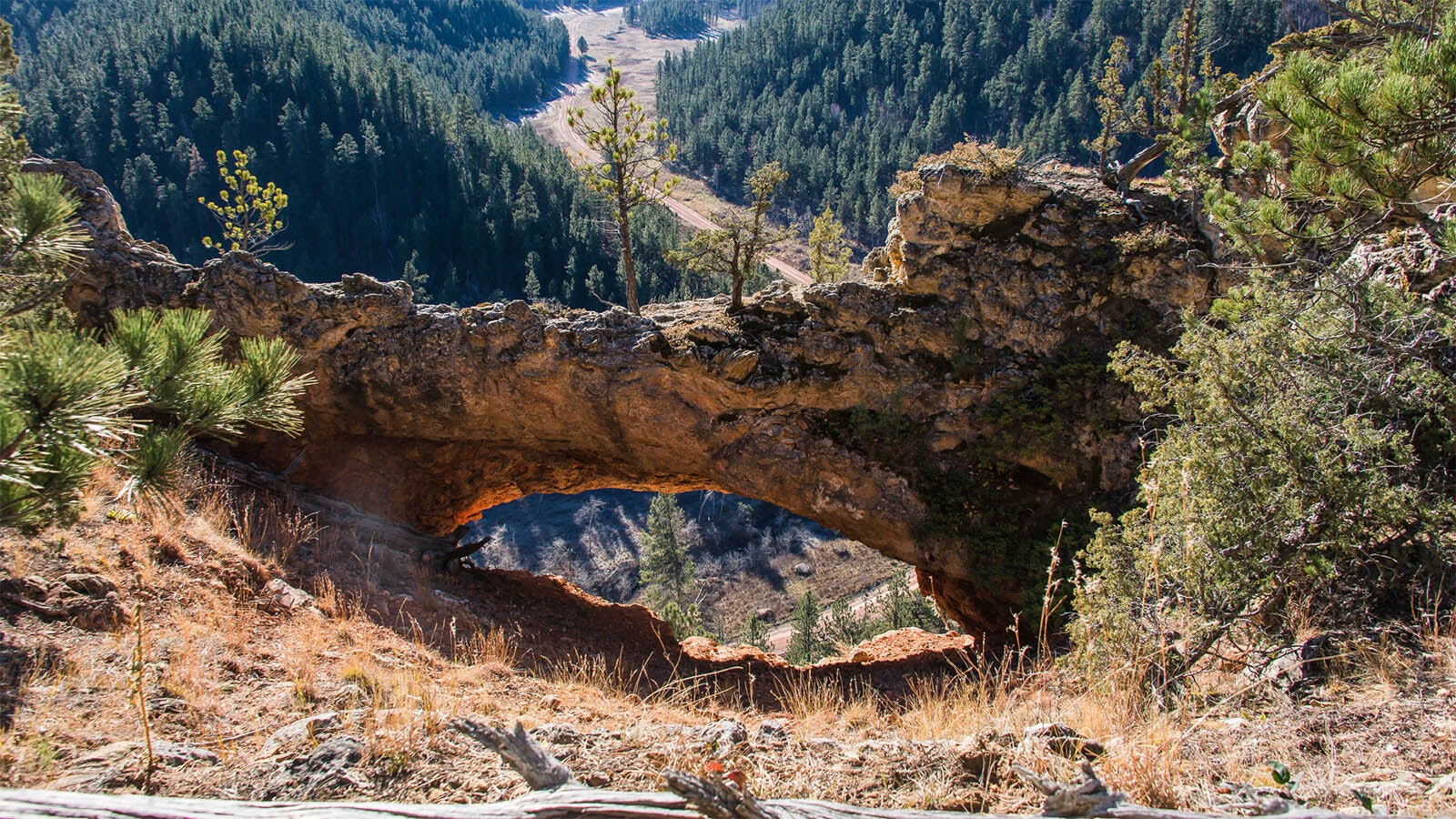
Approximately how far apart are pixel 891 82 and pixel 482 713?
120409 millimetres

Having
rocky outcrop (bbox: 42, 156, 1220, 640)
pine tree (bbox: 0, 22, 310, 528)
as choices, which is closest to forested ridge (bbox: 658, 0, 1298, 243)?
rocky outcrop (bbox: 42, 156, 1220, 640)

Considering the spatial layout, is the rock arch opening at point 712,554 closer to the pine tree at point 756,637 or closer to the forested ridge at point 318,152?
the pine tree at point 756,637

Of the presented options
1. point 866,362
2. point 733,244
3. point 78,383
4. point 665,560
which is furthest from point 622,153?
point 665,560

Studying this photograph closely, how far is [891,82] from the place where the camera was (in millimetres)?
112062

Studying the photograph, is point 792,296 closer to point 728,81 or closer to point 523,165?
point 523,165

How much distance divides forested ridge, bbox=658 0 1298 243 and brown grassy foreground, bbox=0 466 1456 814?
2862 inches

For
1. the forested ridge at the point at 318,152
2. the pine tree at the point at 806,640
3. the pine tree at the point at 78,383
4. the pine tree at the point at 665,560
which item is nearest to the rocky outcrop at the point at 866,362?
the pine tree at the point at 78,383

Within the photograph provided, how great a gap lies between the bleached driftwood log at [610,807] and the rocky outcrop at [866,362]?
8252 mm

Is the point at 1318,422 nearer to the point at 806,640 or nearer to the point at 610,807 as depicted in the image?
the point at 610,807

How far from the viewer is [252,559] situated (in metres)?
7.78

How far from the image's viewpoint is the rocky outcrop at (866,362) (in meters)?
10.8

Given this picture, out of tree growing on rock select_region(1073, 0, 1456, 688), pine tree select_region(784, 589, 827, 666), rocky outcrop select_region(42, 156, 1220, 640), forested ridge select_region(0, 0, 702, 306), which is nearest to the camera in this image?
tree growing on rock select_region(1073, 0, 1456, 688)

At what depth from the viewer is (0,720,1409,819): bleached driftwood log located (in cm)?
273

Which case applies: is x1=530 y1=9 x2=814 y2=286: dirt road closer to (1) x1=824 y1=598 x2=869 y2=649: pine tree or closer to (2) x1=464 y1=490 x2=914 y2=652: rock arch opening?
(2) x1=464 y1=490 x2=914 y2=652: rock arch opening
